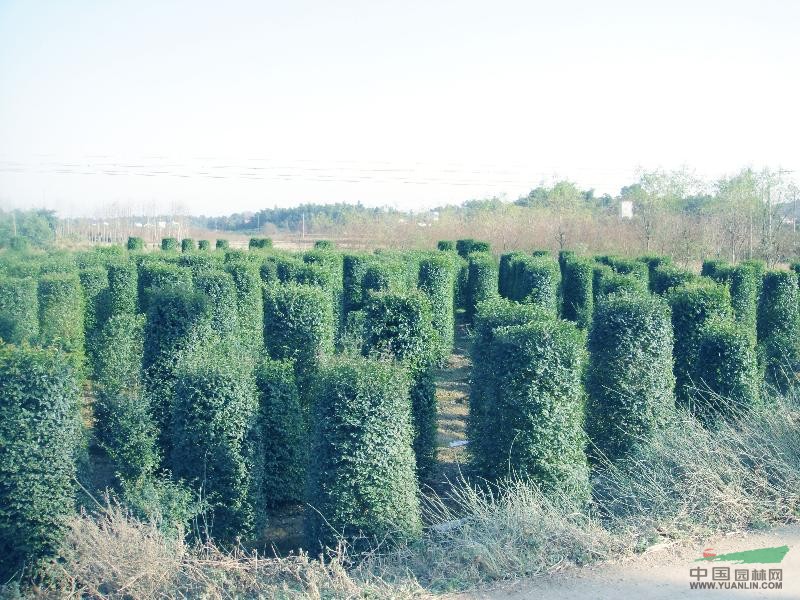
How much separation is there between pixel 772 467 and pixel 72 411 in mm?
8230

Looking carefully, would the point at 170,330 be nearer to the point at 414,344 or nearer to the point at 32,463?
the point at 32,463

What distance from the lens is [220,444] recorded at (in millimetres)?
9195

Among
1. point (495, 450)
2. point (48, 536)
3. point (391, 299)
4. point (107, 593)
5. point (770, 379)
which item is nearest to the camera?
point (107, 593)

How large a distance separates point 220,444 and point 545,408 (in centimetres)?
404

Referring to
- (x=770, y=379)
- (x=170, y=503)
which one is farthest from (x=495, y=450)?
(x=770, y=379)

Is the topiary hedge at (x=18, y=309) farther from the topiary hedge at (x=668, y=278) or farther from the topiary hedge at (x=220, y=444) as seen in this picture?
the topiary hedge at (x=668, y=278)

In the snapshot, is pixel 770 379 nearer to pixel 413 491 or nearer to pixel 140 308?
pixel 413 491

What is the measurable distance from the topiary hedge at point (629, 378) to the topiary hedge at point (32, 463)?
23.3 feet

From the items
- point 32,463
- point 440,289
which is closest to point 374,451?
point 32,463

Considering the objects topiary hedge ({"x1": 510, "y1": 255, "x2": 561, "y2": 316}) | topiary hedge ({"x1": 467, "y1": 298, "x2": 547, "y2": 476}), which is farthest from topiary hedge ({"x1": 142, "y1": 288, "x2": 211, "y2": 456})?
topiary hedge ({"x1": 510, "y1": 255, "x2": 561, "y2": 316})

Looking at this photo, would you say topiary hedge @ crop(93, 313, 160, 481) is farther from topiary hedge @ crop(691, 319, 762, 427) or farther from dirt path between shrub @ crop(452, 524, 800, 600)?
topiary hedge @ crop(691, 319, 762, 427)

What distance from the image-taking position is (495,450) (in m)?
9.74

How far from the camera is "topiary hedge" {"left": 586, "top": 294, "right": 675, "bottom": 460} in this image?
10875 millimetres

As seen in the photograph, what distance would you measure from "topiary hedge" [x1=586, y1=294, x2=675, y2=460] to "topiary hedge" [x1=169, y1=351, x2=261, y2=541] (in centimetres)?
500
